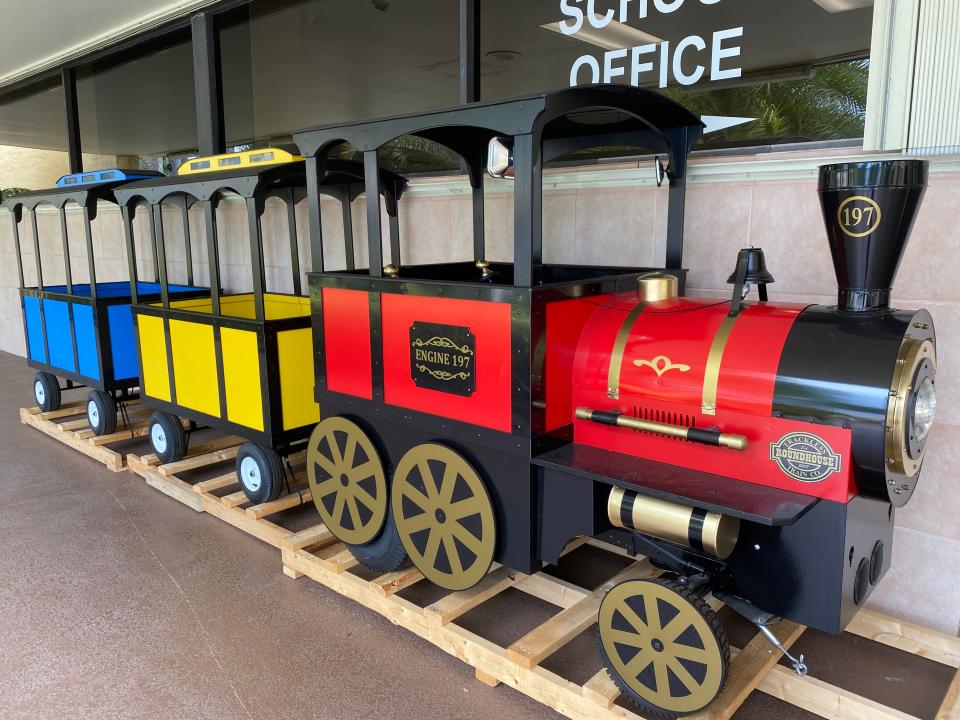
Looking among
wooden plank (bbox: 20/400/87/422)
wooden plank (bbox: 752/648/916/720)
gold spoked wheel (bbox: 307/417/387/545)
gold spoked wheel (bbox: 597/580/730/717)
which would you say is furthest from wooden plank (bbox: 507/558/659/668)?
wooden plank (bbox: 20/400/87/422)

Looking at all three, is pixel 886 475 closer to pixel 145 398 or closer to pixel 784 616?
pixel 784 616

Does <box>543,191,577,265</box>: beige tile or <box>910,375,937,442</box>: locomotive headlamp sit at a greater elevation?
<box>543,191,577,265</box>: beige tile

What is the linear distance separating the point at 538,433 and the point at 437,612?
83cm

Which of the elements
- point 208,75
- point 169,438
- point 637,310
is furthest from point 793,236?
point 208,75

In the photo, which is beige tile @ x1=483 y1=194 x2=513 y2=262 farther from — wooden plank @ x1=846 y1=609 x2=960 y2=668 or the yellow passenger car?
wooden plank @ x1=846 y1=609 x2=960 y2=668

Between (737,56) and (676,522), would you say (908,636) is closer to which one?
(676,522)

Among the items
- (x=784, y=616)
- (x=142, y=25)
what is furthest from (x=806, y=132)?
(x=142, y=25)

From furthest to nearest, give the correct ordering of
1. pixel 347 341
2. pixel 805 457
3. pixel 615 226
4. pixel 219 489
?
pixel 219 489 → pixel 615 226 → pixel 347 341 → pixel 805 457

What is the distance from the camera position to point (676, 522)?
198 cm

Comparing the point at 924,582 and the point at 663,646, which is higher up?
the point at 663,646

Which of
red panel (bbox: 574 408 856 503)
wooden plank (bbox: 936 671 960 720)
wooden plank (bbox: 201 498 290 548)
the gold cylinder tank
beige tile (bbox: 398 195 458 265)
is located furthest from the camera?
beige tile (bbox: 398 195 458 265)

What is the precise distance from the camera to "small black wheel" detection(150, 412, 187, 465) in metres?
4.43

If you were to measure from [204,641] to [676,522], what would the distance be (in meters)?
1.88

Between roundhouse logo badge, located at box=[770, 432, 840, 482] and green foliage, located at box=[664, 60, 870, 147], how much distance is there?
4.70ft
